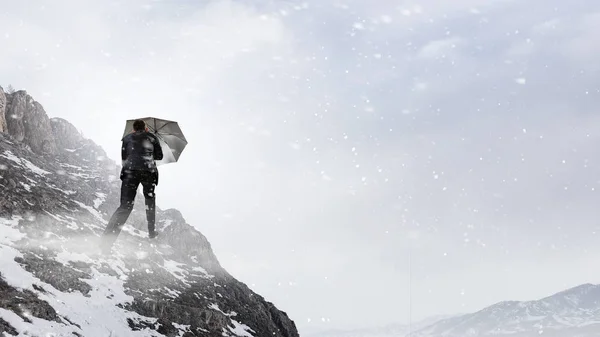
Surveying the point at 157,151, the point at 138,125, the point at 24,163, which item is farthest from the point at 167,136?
the point at 24,163

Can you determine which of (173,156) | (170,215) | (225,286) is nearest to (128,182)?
(173,156)

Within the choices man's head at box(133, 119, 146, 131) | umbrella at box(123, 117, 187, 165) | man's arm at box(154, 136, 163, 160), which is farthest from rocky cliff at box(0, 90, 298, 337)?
man's head at box(133, 119, 146, 131)

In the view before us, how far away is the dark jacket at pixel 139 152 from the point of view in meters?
7.54

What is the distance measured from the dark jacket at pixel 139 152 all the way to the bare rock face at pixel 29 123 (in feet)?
295

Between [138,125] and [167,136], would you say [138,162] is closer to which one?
[138,125]

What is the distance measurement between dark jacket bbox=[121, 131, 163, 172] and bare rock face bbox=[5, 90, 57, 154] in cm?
8994

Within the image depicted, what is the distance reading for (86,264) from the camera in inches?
1766

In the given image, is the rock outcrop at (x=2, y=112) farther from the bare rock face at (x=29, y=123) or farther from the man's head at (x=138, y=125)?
the man's head at (x=138, y=125)

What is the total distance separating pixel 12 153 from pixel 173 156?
72.8 metres

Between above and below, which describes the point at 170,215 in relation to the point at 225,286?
above

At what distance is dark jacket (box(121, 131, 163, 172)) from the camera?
24.7 ft

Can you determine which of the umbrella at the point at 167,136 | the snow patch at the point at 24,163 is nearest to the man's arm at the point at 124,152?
the umbrella at the point at 167,136

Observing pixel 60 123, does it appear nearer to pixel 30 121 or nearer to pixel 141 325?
pixel 30 121

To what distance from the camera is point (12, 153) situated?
6875 centimetres
